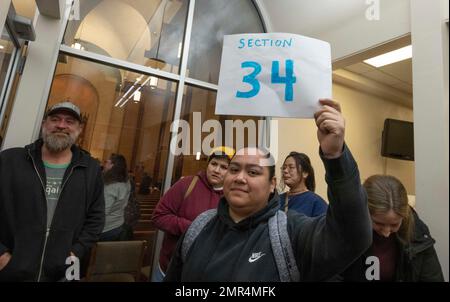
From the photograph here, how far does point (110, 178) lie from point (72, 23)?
1250 millimetres

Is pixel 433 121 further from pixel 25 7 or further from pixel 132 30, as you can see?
pixel 25 7

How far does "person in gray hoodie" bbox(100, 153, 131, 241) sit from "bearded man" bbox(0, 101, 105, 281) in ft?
2.05

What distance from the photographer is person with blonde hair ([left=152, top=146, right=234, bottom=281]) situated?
1541 mm

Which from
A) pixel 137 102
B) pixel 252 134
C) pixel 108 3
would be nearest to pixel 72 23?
pixel 108 3

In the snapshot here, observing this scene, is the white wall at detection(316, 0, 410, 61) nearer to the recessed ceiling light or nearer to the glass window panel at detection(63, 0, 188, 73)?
the recessed ceiling light

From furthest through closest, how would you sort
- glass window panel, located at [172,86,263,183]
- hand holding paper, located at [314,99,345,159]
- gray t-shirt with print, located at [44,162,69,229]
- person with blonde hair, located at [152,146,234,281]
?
glass window panel, located at [172,86,263,183]
person with blonde hair, located at [152,146,234,281]
gray t-shirt with print, located at [44,162,69,229]
hand holding paper, located at [314,99,345,159]

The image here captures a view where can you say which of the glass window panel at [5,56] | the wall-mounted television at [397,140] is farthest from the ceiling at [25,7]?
the wall-mounted television at [397,140]

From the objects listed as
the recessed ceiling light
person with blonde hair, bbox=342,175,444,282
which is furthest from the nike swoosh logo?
the recessed ceiling light

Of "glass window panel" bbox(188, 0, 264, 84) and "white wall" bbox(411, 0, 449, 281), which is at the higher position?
"glass window panel" bbox(188, 0, 264, 84)

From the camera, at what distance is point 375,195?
1.16 metres

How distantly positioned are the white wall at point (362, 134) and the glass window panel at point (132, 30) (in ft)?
4.67

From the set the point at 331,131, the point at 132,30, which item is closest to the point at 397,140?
the point at 132,30

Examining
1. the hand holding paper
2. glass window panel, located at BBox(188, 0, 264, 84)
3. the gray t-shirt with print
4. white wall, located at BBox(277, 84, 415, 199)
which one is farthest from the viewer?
white wall, located at BBox(277, 84, 415, 199)

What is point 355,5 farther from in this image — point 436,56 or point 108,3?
point 108,3
